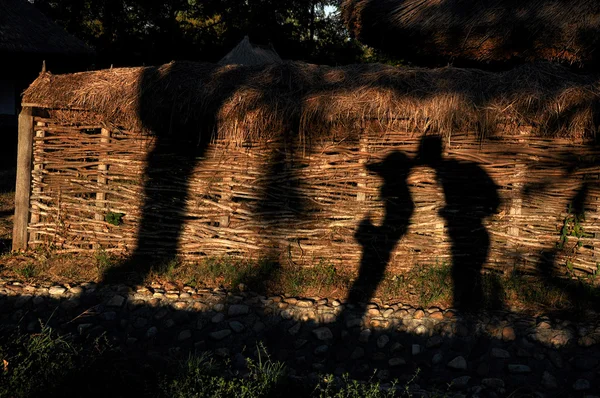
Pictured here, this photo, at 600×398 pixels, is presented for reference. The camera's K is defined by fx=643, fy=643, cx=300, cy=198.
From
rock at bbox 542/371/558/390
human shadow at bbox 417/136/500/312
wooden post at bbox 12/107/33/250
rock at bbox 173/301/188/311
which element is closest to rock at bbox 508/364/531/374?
rock at bbox 542/371/558/390

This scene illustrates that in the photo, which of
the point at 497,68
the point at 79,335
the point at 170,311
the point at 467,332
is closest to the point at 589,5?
the point at 497,68

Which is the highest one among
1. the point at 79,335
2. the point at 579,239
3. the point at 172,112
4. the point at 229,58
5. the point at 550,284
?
the point at 229,58

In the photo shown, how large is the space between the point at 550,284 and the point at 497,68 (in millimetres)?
4898

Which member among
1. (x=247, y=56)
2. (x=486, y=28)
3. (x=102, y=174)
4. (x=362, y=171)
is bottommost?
(x=102, y=174)

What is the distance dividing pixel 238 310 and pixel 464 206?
2.27 m

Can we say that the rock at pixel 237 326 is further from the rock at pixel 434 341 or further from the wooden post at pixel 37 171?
the wooden post at pixel 37 171

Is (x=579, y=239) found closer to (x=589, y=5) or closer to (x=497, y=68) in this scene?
(x=589, y=5)

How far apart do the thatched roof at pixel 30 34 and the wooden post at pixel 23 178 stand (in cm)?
935

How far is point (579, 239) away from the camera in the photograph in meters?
5.75

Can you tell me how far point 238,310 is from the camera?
534cm

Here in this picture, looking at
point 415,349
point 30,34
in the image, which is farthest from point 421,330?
point 30,34

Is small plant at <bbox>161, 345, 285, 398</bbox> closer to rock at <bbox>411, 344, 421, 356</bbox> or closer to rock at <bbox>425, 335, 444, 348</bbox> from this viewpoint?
rock at <bbox>411, 344, 421, 356</bbox>

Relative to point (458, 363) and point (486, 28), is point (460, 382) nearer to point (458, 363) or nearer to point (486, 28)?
point (458, 363)

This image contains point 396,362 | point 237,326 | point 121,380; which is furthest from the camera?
point 237,326
